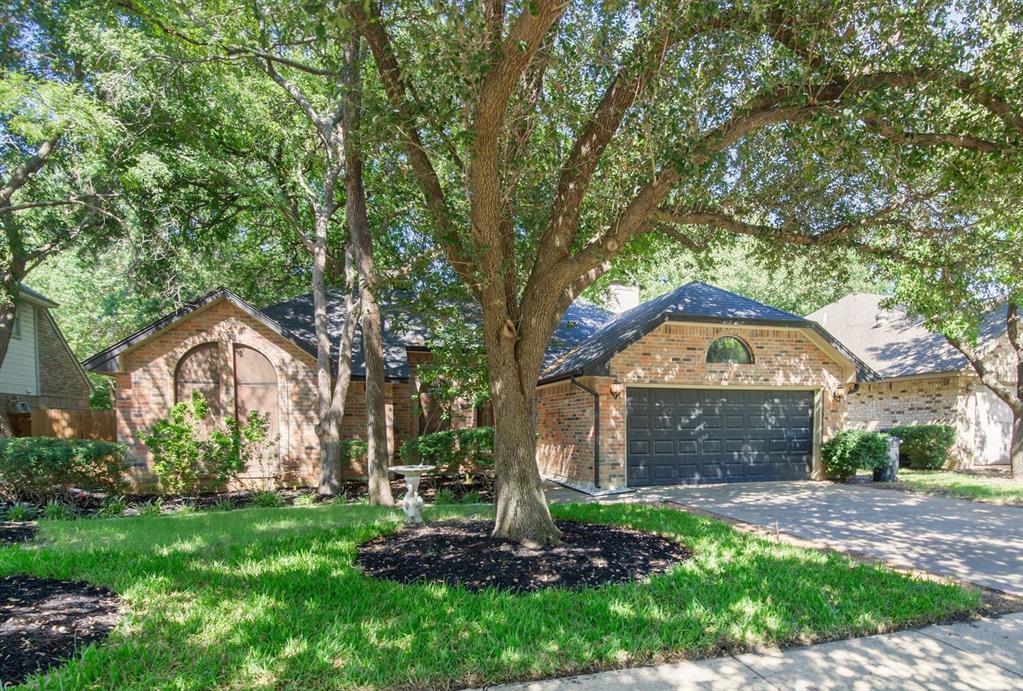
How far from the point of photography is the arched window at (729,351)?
504 inches

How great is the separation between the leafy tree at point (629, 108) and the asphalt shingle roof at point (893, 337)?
37.0ft

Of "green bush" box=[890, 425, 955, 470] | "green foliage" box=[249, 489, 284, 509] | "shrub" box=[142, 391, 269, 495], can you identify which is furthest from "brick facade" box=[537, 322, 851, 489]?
"shrub" box=[142, 391, 269, 495]

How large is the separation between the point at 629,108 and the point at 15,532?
31.1 feet

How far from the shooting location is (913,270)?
7.98 metres

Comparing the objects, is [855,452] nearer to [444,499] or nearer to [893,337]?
[444,499]

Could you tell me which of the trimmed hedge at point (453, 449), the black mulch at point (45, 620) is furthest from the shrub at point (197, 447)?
the black mulch at point (45, 620)

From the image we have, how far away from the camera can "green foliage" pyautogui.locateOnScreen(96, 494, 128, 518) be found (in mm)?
9570

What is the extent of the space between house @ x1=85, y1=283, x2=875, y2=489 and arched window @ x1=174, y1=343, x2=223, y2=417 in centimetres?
2

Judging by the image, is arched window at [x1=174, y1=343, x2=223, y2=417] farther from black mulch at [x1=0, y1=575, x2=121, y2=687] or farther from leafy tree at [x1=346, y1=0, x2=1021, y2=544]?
leafy tree at [x1=346, y1=0, x2=1021, y2=544]

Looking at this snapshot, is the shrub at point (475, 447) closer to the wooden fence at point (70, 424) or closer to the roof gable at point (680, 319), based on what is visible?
the roof gable at point (680, 319)

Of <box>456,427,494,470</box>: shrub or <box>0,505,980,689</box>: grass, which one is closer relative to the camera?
<box>0,505,980,689</box>: grass

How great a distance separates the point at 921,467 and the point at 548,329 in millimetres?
14533

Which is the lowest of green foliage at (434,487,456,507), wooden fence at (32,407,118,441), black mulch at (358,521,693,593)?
green foliage at (434,487,456,507)

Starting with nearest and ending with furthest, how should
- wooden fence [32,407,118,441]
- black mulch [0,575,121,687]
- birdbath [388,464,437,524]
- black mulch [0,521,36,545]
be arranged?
black mulch [0,575,121,687]
black mulch [0,521,36,545]
birdbath [388,464,437,524]
wooden fence [32,407,118,441]
